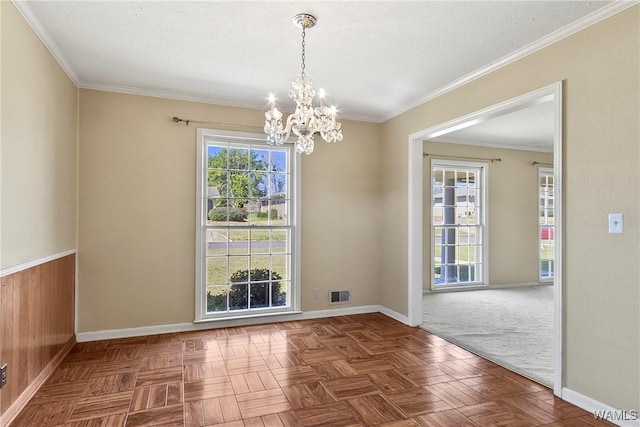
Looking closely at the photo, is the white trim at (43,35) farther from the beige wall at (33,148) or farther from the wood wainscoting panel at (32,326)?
the wood wainscoting panel at (32,326)

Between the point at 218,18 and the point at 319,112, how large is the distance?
0.92 meters

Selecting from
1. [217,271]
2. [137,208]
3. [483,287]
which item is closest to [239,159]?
[137,208]

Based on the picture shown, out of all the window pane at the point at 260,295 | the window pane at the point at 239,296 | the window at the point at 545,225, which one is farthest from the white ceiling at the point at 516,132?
the window pane at the point at 239,296

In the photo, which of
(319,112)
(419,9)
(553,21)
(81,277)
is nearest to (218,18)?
(319,112)

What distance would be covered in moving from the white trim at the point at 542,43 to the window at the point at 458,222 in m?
2.68

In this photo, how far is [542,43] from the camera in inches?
105

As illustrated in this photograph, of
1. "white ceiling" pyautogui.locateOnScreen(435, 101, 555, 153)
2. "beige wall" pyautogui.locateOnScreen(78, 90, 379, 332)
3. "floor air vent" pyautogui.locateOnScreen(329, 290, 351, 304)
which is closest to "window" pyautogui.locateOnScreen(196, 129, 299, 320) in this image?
"beige wall" pyautogui.locateOnScreen(78, 90, 379, 332)

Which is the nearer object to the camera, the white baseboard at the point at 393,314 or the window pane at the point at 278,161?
the white baseboard at the point at 393,314

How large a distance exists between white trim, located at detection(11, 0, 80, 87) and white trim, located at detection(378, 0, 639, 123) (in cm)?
332

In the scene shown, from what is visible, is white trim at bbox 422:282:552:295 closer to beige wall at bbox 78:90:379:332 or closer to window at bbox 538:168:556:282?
window at bbox 538:168:556:282

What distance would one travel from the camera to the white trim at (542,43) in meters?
2.22

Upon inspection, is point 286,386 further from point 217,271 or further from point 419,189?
point 419,189

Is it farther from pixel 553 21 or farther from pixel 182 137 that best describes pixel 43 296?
pixel 553 21

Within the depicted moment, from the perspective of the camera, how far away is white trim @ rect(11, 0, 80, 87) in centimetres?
226
